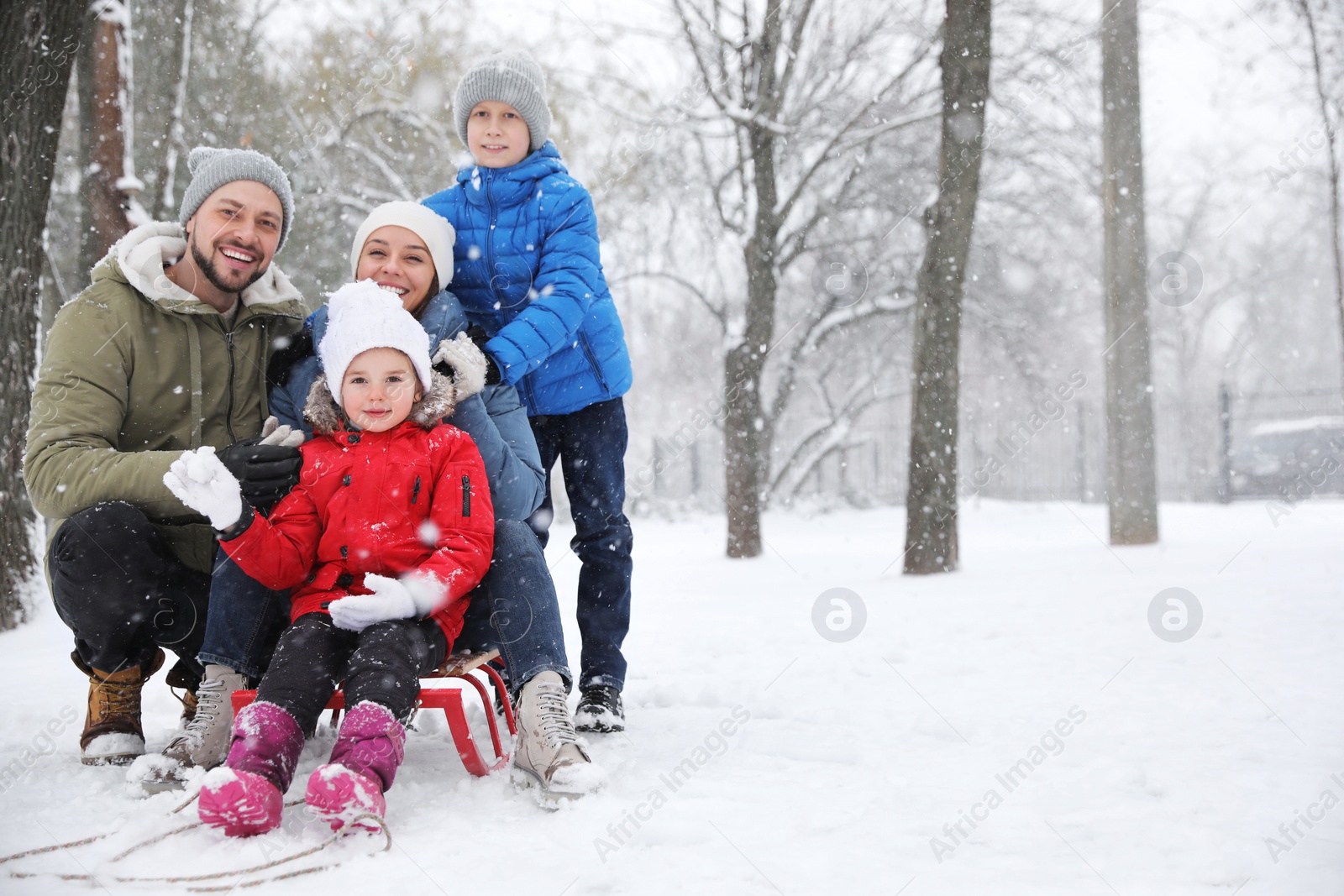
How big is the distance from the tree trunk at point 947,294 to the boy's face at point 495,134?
14.0 ft

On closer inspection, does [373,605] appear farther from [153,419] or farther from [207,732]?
[153,419]

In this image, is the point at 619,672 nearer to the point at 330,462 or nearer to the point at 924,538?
the point at 330,462

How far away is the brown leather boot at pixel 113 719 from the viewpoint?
91.5 inches

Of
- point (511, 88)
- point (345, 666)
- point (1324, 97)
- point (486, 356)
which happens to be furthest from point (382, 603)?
point (1324, 97)

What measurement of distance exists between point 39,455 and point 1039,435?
21996 mm

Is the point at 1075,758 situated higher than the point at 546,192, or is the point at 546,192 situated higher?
the point at 546,192

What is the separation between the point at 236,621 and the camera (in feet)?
7.25

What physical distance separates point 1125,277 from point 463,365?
7.48 metres

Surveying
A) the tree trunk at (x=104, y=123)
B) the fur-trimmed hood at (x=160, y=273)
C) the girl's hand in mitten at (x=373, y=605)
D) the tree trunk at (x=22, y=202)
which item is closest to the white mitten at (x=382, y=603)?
the girl's hand in mitten at (x=373, y=605)

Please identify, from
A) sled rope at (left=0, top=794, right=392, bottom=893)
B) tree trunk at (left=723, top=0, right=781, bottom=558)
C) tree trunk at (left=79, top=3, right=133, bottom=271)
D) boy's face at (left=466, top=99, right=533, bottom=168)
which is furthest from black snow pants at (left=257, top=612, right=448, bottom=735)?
tree trunk at (left=723, top=0, right=781, bottom=558)

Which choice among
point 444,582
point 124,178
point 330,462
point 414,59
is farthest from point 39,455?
point 414,59

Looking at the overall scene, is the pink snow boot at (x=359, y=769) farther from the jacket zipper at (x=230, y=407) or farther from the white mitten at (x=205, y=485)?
the jacket zipper at (x=230, y=407)

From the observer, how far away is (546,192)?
2791 millimetres

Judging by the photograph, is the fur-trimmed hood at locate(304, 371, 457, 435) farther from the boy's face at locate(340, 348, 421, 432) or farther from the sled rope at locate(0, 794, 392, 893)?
the sled rope at locate(0, 794, 392, 893)
